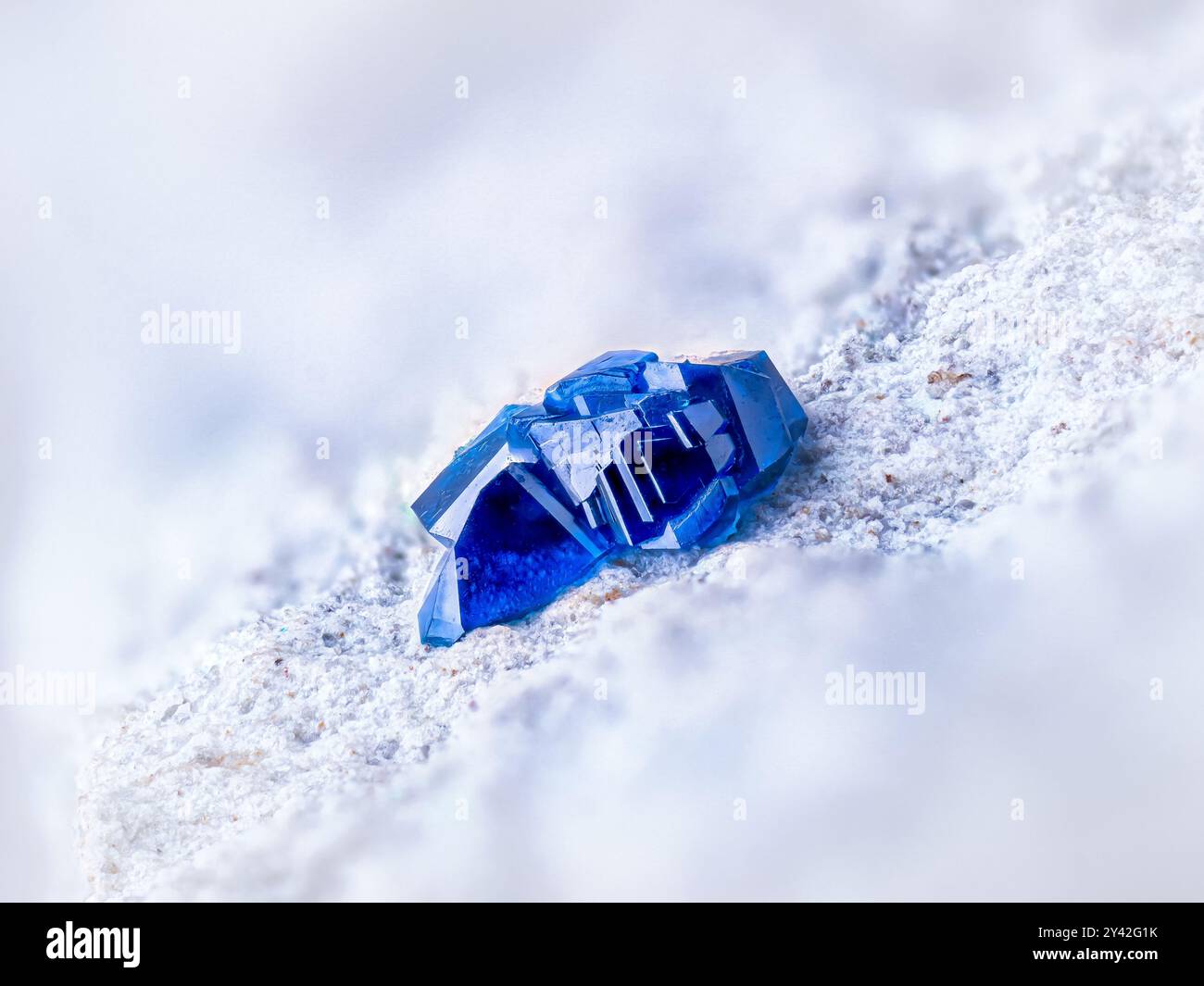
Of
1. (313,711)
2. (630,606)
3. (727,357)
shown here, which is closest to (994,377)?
(727,357)

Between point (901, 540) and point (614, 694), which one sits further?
point (901, 540)

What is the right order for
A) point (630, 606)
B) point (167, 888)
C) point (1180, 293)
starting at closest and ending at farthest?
point (167, 888) → point (630, 606) → point (1180, 293)

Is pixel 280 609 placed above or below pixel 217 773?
above

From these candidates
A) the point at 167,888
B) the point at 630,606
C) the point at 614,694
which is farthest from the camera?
the point at 630,606

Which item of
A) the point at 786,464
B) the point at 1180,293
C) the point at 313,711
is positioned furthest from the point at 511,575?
the point at 1180,293

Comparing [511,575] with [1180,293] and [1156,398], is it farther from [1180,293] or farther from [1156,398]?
[1180,293]

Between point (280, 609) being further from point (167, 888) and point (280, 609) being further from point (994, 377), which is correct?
point (994, 377)

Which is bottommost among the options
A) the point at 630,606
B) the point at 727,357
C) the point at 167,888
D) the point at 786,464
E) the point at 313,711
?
the point at 167,888
